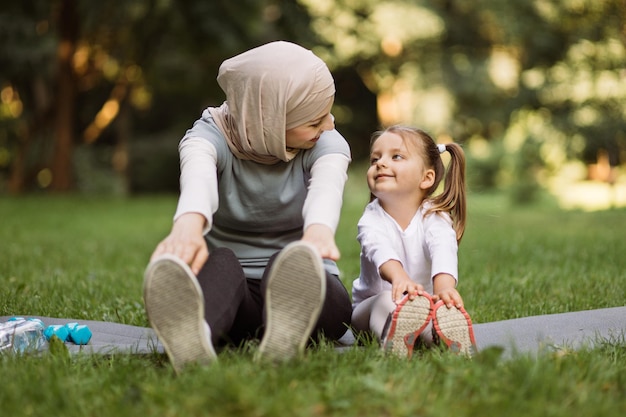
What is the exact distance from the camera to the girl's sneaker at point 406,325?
8.52 feet

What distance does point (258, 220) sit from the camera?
2930 millimetres

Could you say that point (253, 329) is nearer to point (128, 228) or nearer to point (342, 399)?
point (342, 399)

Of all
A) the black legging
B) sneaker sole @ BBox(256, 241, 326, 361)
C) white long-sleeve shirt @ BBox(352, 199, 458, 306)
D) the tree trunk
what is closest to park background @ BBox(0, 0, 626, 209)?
the tree trunk

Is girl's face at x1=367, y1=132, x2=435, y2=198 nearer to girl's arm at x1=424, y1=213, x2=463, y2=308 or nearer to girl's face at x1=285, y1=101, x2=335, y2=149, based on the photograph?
girl's arm at x1=424, y1=213, x2=463, y2=308

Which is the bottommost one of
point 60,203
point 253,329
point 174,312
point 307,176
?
point 60,203

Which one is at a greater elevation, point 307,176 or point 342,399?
point 307,176

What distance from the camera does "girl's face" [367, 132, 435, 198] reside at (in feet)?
10.2

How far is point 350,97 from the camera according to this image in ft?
89.8

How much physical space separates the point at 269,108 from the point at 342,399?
110 cm

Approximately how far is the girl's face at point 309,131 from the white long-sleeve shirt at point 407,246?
0.48m

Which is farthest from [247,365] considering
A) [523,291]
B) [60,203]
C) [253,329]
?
[60,203]

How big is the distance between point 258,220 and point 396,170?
634 millimetres

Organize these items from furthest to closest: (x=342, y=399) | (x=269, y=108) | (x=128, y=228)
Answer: (x=128, y=228) → (x=269, y=108) → (x=342, y=399)

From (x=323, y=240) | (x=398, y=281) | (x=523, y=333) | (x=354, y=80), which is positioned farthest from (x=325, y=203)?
(x=354, y=80)
